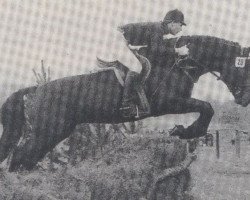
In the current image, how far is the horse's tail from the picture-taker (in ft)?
19.4

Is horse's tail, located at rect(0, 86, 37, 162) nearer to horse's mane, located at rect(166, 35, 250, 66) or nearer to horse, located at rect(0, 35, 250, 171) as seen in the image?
horse, located at rect(0, 35, 250, 171)

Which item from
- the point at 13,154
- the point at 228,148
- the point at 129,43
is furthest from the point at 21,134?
the point at 228,148

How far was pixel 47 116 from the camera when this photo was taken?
5.71 metres

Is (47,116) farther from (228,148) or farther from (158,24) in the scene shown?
(228,148)

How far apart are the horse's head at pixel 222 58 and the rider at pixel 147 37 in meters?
0.16

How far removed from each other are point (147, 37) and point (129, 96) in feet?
2.55

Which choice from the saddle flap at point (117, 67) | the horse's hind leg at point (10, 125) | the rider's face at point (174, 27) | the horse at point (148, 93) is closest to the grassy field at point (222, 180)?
the horse at point (148, 93)

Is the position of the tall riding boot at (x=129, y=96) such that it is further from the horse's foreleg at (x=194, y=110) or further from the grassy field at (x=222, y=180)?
the grassy field at (x=222, y=180)

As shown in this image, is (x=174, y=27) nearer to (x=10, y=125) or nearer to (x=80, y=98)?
(x=80, y=98)

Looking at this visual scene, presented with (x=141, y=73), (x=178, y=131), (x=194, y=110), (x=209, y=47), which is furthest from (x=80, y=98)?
(x=209, y=47)

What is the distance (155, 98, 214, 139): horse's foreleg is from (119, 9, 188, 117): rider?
351mm

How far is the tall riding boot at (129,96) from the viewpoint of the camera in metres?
5.39

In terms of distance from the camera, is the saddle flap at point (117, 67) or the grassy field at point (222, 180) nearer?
the saddle flap at point (117, 67)

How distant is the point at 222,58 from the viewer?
5.56 metres
